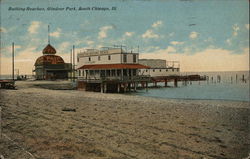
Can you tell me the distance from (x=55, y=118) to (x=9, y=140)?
3.75 m

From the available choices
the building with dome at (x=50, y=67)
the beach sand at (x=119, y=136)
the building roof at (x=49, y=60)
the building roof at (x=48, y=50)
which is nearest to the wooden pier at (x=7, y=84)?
the beach sand at (x=119, y=136)

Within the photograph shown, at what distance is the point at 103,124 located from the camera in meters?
11.6

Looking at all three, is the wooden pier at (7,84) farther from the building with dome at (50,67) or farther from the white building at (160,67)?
the white building at (160,67)

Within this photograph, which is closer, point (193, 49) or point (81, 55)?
point (193, 49)

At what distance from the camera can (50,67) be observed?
63312mm

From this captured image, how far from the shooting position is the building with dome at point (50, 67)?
206 feet

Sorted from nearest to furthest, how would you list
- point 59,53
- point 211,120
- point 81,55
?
point 211,120 < point 81,55 < point 59,53

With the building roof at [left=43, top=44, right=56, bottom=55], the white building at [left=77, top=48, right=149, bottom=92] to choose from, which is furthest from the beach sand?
the building roof at [left=43, top=44, right=56, bottom=55]

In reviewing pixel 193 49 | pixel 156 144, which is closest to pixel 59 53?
pixel 193 49

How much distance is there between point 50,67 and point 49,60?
196cm

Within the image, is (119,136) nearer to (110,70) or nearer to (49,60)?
(110,70)

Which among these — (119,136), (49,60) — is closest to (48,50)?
(49,60)

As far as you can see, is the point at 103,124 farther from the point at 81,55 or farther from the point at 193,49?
the point at 81,55

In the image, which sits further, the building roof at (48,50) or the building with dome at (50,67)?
the building roof at (48,50)
